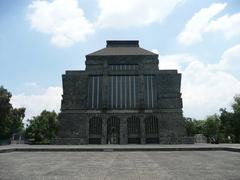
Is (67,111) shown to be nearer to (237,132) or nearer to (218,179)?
(237,132)

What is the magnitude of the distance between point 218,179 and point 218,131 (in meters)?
82.5

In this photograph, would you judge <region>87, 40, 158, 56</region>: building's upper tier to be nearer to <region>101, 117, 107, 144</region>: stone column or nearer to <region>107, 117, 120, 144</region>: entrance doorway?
<region>107, 117, 120, 144</region>: entrance doorway

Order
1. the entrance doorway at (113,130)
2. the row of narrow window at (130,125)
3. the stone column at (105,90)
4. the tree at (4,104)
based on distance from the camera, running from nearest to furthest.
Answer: the tree at (4,104), the row of narrow window at (130,125), the entrance doorway at (113,130), the stone column at (105,90)

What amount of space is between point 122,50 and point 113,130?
2324 centimetres

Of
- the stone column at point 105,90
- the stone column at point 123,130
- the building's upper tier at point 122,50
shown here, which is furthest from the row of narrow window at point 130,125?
the building's upper tier at point 122,50

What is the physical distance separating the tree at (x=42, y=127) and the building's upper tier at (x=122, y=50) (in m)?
22.2

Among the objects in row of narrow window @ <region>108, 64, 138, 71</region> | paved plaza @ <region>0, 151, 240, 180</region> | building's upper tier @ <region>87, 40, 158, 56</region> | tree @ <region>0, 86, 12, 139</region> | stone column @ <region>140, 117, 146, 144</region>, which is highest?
building's upper tier @ <region>87, 40, 158, 56</region>

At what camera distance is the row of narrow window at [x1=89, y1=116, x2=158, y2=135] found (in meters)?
56.8

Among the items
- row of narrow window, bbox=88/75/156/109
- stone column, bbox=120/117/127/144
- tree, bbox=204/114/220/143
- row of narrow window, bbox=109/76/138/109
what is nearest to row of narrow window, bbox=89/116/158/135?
stone column, bbox=120/117/127/144

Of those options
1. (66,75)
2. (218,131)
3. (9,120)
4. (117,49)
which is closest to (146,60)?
(117,49)

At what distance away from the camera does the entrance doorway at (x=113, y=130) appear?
57.1 m

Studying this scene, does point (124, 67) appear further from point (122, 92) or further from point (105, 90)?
point (105, 90)

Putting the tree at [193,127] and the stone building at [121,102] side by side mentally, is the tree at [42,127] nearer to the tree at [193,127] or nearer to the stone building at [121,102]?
the stone building at [121,102]

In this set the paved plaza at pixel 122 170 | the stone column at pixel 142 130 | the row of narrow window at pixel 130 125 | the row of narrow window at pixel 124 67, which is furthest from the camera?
the row of narrow window at pixel 124 67
